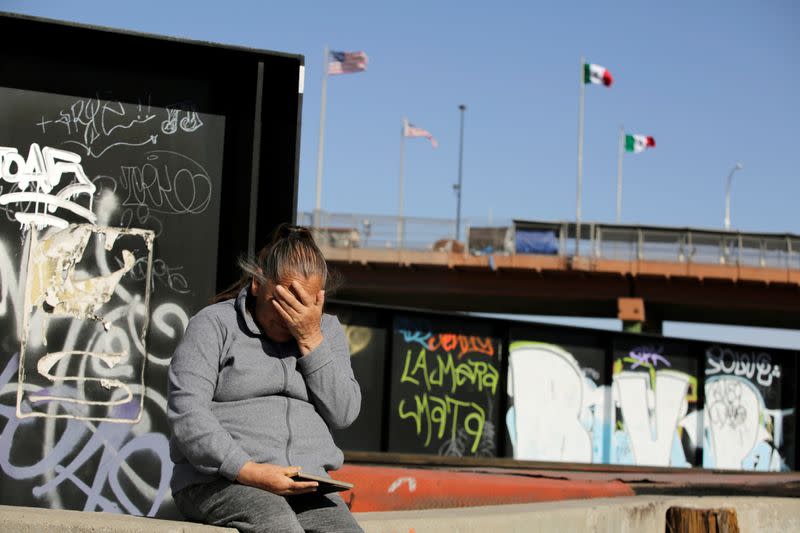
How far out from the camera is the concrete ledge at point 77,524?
3.78m

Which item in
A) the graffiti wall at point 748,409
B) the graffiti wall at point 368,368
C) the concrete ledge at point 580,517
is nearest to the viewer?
the concrete ledge at point 580,517

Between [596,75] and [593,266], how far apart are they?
23425 mm

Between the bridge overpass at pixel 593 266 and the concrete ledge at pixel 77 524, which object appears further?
the bridge overpass at pixel 593 266

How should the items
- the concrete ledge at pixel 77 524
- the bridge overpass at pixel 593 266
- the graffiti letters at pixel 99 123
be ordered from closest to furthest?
1. the concrete ledge at pixel 77 524
2. the graffiti letters at pixel 99 123
3. the bridge overpass at pixel 593 266

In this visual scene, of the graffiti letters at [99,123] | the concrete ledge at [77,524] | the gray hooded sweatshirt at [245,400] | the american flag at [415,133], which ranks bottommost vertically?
the concrete ledge at [77,524]

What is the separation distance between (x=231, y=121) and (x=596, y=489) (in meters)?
5.36

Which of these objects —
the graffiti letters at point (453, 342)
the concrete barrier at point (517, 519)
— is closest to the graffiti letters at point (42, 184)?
the concrete barrier at point (517, 519)

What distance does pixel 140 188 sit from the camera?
645 cm

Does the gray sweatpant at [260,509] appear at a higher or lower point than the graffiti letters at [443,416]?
higher

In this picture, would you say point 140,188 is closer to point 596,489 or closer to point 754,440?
point 596,489

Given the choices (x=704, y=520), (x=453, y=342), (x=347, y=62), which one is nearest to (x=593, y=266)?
(x=347, y=62)

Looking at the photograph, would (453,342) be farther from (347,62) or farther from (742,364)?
(347,62)

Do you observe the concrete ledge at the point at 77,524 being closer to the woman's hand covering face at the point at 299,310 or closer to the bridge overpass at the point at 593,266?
the woman's hand covering face at the point at 299,310

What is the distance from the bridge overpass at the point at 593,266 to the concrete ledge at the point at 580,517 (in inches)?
1422
